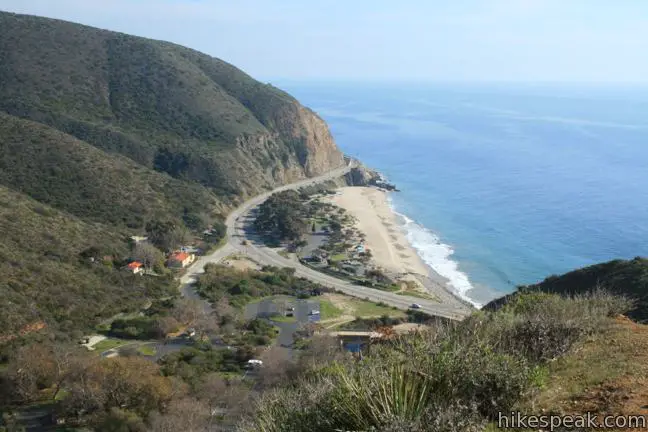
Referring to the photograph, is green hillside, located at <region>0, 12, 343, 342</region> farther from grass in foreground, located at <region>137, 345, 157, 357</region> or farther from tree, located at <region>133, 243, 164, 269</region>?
grass in foreground, located at <region>137, 345, 157, 357</region>

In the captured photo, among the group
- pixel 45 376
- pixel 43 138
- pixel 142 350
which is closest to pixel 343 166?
pixel 43 138

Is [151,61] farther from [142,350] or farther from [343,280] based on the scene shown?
[142,350]

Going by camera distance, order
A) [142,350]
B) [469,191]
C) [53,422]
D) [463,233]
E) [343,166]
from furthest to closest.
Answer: [343,166] → [469,191] → [463,233] → [142,350] → [53,422]

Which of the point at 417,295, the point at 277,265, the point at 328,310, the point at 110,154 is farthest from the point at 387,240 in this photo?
the point at 110,154

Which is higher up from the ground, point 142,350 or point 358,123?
point 358,123

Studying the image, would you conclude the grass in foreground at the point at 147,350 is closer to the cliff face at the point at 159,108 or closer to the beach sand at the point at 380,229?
the beach sand at the point at 380,229

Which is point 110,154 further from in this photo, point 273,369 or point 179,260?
point 273,369

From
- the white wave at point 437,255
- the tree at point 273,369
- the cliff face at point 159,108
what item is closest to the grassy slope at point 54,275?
the tree at point 273,369
